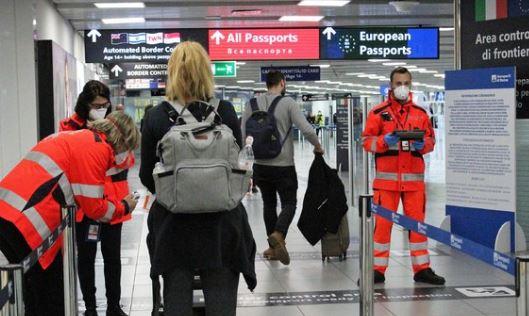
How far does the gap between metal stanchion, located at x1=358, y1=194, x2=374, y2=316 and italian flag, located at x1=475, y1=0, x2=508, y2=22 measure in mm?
3755

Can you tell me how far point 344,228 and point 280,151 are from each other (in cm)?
104

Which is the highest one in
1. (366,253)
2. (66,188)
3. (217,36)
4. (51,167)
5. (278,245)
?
(217,36)

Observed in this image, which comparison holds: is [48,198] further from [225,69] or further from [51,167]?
[225,69]

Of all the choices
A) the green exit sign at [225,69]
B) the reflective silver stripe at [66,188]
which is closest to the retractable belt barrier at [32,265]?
the reflective silver stripe at [66,188]

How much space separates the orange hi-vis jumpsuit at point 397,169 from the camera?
247 inches

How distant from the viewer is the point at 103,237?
16.6ft

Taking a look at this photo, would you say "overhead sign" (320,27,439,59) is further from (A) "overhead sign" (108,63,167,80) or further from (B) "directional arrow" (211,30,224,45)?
(A) "overhead sign" (108,63,167,80)

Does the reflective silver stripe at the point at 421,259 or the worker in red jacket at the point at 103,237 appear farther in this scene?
the reflective silver stripe at the point at 421,259

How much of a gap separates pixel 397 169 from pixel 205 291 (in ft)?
11.0

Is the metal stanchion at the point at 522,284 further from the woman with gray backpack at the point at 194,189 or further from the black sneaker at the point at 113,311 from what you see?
the black sneaker at the point at 113,311

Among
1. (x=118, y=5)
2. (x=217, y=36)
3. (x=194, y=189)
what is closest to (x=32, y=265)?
(x=194, y=189)

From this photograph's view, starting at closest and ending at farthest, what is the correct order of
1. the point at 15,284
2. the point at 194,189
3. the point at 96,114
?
the point at 15,284
the point at 194,189
the point at 96,114

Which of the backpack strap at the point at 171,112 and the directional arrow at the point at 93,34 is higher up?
the directional arrow at the point at 93,34

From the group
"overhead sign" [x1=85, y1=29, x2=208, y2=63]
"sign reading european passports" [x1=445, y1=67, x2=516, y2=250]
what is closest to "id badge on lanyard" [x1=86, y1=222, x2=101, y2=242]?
"sign reading european passports" [x1=445, y1=67, x2=516, y2=250]
